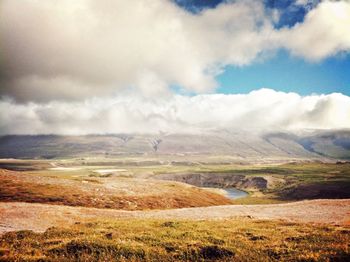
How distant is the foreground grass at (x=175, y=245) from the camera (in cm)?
1734

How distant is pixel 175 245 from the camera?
64.9ft

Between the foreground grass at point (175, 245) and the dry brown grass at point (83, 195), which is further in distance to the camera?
the dry brown grass at point (83, 195)

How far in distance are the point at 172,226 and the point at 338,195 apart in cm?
15605

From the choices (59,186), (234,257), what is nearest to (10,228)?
(234,257)

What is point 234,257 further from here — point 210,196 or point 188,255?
point 210,196

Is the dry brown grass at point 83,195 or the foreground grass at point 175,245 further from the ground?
the foreground grass at point 175,245

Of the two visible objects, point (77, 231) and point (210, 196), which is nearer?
point (77, 231)

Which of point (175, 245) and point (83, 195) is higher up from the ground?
point (175, 245)

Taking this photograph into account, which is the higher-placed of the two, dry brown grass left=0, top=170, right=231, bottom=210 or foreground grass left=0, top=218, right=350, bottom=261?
foreground grass left=0, top=218, right=350, bottom=261

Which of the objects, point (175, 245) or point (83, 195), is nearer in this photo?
point (175, 245)

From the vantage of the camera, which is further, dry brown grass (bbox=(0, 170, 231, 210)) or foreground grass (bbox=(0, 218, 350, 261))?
dry brown grass (bbox=(0, 170, 231, 210))

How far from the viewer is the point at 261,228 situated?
92.6 feet

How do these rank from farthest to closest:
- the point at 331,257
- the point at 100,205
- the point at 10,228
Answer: the point at 100,205, the point at 10,228, the point at 331,257

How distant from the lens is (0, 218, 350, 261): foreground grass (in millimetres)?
17344
